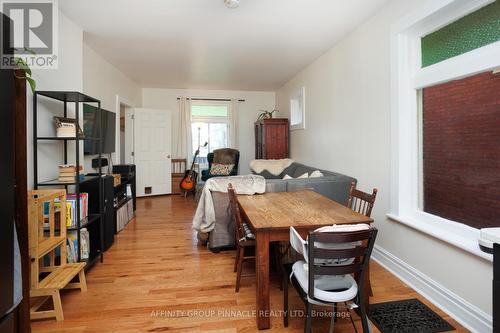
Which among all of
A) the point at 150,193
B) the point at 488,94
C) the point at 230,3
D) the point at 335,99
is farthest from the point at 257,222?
the point at 150,193

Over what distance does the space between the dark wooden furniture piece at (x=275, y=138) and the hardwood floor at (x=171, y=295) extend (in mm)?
3130

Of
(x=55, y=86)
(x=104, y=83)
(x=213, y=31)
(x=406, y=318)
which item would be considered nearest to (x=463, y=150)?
(x=406, y=318)

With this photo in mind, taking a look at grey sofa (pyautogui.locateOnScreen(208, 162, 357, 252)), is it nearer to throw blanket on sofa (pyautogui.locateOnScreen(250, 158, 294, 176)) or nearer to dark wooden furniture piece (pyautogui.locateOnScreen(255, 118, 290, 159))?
throw blanket on sofa (pyautogui.locateOnScreen(250, 158, 294, 176))

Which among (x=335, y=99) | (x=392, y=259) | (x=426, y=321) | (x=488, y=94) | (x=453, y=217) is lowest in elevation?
(x=426, y=321)

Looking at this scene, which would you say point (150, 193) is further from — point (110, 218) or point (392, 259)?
point (392, 259)

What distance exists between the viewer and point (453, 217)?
2.17 metres

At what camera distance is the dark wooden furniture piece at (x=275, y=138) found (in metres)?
5.94

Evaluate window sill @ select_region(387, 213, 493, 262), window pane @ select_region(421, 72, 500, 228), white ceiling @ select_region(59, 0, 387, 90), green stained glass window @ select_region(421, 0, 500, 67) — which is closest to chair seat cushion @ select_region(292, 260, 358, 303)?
window sill @ select_region(387, 213, 493, 262)

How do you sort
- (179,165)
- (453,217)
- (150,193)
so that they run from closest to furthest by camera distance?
1. (453,217)
2. (150,193)
3. (179,165)

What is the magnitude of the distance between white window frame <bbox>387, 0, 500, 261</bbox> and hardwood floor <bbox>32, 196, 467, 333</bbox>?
23.7 inches

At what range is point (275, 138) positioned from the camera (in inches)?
236

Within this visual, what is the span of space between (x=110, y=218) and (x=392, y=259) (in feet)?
10.2

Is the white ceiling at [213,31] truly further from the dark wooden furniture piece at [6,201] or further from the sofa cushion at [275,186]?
the dark wooden furniture piece at [6,201]

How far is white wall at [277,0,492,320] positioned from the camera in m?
1.94
